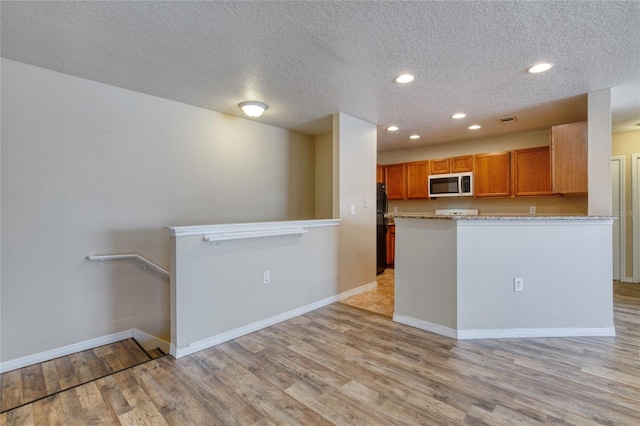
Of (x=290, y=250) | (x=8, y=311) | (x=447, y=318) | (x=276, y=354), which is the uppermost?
(x=290, y=250)

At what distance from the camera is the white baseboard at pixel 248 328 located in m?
2.52

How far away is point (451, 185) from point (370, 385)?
413 centimetres

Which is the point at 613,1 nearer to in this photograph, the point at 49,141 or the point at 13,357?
the point at 49,141

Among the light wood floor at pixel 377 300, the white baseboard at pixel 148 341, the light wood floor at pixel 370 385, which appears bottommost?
the white baseboard at pixel 148 341

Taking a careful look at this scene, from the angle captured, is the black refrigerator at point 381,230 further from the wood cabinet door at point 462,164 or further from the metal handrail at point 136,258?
the metal handrail at point 136,258

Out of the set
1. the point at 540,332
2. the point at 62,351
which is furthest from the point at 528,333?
the point at 62,351

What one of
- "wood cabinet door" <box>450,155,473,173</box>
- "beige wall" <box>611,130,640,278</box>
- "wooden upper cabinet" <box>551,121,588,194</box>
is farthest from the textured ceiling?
"wood cabinet door" <box>450,155,473,173</box>

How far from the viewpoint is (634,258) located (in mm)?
4551

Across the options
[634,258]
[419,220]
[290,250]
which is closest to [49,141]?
[290,250]

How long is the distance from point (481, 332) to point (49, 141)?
4.22 m

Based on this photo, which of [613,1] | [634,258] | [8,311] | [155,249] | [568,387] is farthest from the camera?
[634,258]

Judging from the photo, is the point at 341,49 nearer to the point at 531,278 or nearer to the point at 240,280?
the point at 240,280

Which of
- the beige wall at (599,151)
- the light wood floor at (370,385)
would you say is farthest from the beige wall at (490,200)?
the light wood floor at (370,385)

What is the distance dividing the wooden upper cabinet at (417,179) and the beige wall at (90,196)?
358 cm
